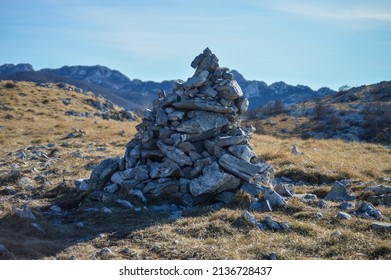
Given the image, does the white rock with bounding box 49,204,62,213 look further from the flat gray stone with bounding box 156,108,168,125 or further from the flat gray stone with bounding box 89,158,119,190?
the flat gray stone with bounding box 156,108,168,125

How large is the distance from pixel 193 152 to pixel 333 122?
144 feet

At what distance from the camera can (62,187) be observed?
16344 mm

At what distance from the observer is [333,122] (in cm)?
5509

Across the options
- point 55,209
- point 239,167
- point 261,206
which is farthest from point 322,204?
point 55,209

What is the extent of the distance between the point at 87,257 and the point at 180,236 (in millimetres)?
2480

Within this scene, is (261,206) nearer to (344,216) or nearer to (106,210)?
(344,216)

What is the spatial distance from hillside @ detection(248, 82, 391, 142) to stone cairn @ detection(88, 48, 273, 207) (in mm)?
29673

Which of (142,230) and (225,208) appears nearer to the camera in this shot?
(142,230)

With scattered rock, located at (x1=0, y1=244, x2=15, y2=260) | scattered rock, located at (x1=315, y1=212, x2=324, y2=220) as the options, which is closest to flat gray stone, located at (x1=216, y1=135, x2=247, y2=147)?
scattered rock, located at (x1=315, y1=212, x2=324, y2=220)

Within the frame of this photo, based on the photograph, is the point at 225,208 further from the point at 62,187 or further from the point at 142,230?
the point at 62,187

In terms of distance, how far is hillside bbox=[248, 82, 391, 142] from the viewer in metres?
48.2
